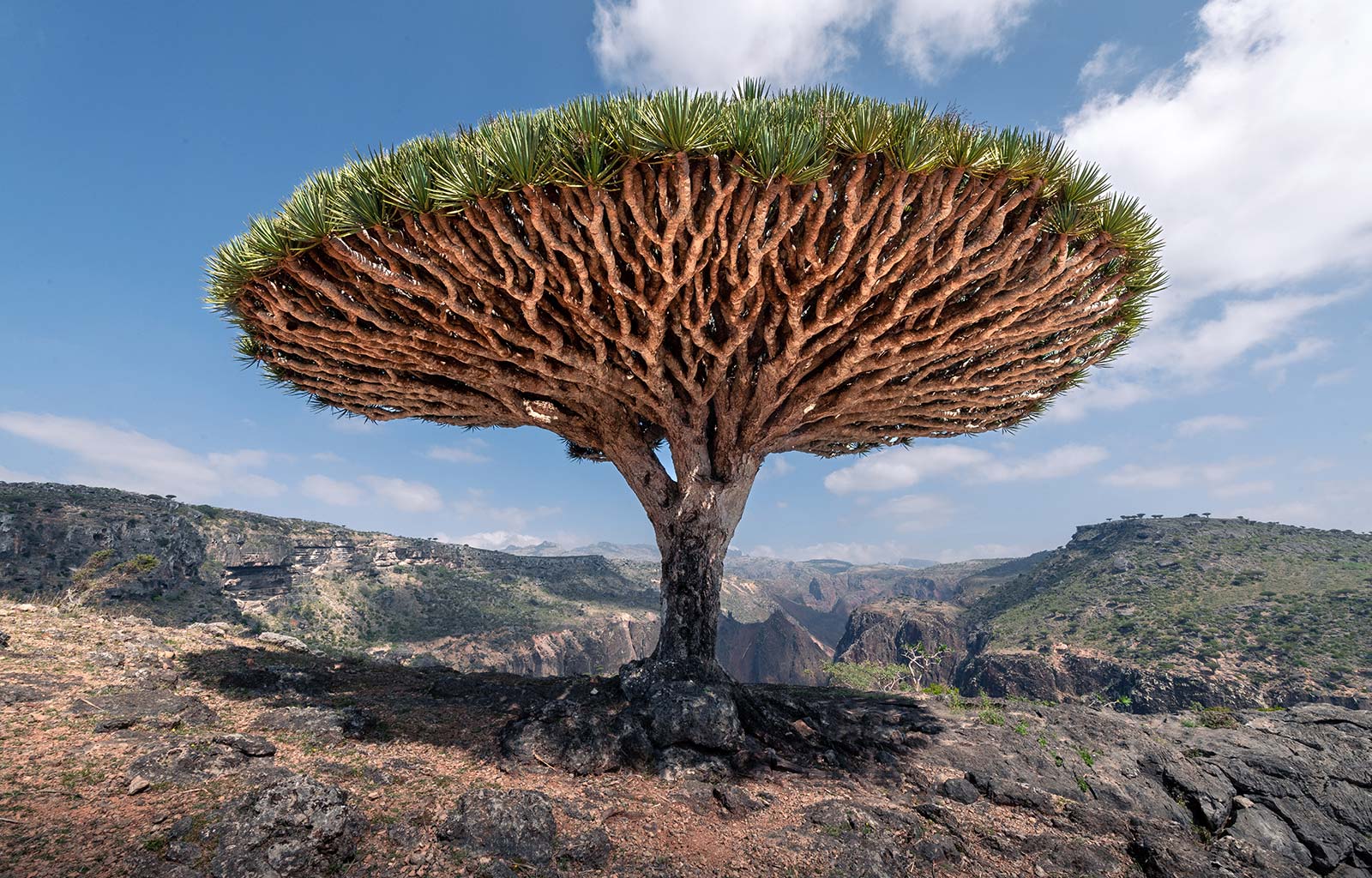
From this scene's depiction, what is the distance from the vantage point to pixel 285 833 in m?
3.91

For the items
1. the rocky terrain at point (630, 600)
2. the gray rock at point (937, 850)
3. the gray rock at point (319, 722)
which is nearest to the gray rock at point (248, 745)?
the gray rock at point (319, 722)

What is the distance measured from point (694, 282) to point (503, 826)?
18.5ft

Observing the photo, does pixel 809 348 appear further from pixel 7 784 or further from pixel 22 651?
pixel 22 651

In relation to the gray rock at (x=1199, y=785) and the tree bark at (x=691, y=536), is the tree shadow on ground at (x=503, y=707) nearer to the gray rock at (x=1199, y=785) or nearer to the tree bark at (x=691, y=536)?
the tree bark at (x=691, y=536)

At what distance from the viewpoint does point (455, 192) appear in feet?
18.6

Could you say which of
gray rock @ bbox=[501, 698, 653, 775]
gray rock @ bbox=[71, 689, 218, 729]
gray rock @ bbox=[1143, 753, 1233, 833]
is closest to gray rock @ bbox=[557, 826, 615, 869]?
gray rock @ bbox=[501, 698, 653, 775]

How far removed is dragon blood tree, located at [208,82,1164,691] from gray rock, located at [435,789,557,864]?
3.48 metres

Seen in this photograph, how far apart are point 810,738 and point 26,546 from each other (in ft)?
167

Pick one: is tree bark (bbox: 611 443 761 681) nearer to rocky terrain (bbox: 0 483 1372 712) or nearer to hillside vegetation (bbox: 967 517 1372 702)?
rocky terrain (bbox: 0 483 1372 712)

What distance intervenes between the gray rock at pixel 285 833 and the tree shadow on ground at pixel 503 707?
225 centimetres

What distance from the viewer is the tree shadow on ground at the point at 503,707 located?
6.90 metres

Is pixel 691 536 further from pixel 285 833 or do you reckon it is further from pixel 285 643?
pixel 285 643

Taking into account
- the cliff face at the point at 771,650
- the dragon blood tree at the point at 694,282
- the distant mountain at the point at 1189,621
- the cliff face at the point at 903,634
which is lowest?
the cliff face at the point at 771,650

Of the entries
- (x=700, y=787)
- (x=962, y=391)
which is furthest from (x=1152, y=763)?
(x=700, y=787)
